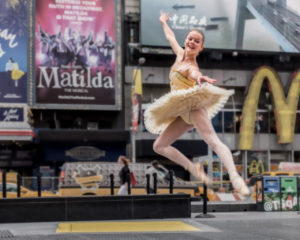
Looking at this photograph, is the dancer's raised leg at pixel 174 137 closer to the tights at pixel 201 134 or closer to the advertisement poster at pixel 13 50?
the tights at pixel 201 134

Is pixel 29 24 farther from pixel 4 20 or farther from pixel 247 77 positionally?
pixel 247 77

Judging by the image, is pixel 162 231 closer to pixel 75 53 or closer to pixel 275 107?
pixel 75 53

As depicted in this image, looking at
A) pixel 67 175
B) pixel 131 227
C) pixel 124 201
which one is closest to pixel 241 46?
pixel 67 175

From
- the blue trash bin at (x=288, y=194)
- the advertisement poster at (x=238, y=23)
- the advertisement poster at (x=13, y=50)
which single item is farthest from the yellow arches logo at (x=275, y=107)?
the blue trash bin at (x=288, y=194)

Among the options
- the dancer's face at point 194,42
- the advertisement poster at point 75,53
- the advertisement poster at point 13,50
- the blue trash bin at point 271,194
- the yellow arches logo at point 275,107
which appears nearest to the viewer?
the dancer's face at point 194,42

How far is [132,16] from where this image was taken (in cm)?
3500

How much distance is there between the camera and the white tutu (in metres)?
4.27

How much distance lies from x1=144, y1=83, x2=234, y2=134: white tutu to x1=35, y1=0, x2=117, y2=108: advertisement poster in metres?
28.2

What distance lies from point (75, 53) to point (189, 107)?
29.0 metres

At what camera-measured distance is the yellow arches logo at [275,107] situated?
1421 inches

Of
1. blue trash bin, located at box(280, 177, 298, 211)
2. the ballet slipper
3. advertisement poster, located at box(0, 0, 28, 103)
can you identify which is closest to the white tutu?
the ballet slipper

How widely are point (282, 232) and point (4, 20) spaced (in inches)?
997

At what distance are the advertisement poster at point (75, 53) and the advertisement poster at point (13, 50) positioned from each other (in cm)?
83

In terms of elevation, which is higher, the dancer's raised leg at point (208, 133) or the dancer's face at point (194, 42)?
the dancer's face at point (194, 42)
